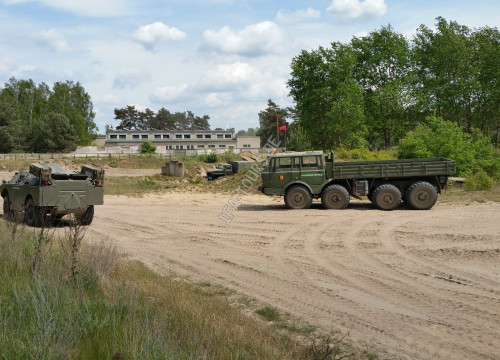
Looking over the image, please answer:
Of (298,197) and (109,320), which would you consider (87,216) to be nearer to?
(298,197)

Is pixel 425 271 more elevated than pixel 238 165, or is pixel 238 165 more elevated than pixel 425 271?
pixel 238 165

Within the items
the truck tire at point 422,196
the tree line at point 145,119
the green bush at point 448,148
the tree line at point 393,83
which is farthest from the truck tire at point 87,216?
the tree line at point 145,119

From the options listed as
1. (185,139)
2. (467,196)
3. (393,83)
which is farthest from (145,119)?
(467,196)

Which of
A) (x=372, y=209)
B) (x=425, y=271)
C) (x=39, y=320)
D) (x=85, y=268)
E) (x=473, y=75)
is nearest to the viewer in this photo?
(x=39, y=320)

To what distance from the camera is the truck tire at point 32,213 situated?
13.9 m

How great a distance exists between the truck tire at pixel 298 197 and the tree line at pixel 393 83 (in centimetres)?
2559

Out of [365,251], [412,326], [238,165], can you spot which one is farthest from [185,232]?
[238,165]

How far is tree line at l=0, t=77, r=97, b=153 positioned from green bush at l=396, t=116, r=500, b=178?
168 feet

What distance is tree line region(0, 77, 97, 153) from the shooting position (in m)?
65.9

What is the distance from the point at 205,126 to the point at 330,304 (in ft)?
448

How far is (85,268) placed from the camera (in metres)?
7.30

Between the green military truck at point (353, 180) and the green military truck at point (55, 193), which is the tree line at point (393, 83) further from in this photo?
the green military truck at point (55, 193)

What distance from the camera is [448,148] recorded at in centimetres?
2750

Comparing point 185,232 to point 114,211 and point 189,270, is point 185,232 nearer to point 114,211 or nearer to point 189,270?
point 189,270
